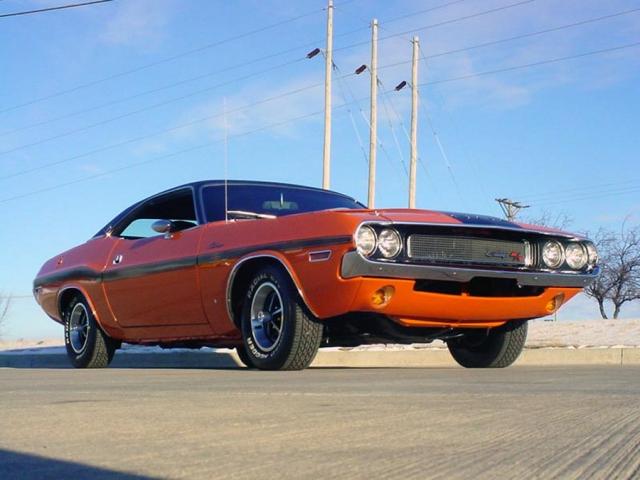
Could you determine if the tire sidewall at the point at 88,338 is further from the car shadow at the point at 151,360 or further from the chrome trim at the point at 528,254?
the chrome trim at the point at 528,254

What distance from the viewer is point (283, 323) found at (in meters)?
6.25

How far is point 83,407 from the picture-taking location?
3812 millimetres

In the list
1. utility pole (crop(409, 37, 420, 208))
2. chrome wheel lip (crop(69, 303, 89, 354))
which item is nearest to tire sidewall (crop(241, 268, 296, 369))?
chrome wheel lip (crop(69, 303, 89, 354))

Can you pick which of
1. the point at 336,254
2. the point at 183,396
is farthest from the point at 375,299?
the point at 183,396

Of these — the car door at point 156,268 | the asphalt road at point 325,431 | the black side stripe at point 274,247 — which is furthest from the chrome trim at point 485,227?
the car door at point 156,268

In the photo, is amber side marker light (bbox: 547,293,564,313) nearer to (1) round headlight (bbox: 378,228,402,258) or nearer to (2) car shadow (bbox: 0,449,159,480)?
(1) round headlight (bbox: 378,228,402,258)

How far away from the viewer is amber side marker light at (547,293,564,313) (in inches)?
265

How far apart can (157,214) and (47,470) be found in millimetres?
6042

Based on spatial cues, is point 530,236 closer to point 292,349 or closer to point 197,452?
point 292,349

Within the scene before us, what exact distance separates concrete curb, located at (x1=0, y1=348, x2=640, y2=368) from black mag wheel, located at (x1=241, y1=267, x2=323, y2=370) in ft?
11.3

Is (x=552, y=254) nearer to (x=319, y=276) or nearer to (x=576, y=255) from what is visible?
(x=576, y=255)

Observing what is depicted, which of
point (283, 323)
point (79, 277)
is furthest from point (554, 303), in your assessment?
point (79, 277)

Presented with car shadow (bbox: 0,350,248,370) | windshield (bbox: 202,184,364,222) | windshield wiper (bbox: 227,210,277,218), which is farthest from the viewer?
car shadow (bbox: 0,350,248,370)

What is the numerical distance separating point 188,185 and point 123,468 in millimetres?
5542
